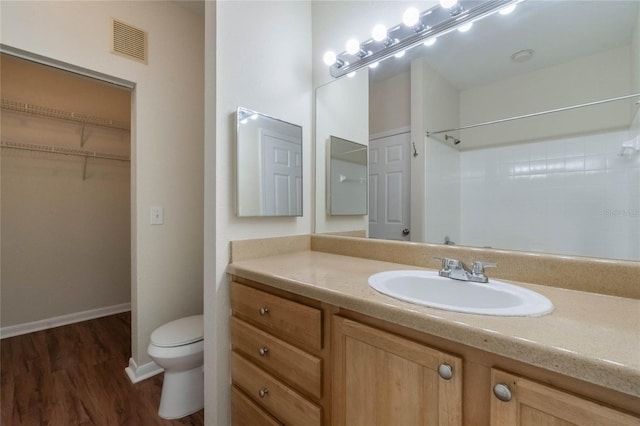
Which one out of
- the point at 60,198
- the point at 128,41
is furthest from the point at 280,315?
the point at 60,198

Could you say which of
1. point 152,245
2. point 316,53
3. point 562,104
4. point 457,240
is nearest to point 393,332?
point 457,240

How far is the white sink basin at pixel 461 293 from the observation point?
711 mm

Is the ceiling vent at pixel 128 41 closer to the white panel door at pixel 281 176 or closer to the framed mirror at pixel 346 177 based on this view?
the white panel door at pixel 281 176

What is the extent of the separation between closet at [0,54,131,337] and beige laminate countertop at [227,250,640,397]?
2440 millimetres

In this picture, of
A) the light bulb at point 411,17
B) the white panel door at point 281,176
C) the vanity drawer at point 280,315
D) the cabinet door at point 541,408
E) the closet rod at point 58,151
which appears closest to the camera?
the cabinet door at point 541,408

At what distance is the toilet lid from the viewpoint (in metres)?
1.52

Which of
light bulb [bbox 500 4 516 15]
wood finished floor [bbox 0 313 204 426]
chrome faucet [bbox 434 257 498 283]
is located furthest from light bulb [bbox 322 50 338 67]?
wood finished floor [bbox 0 313 204 426]

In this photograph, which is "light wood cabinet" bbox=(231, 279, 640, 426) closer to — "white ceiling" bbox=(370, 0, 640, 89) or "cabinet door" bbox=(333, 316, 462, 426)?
"cabinet door" bbox=(333, 316, 462, 426)

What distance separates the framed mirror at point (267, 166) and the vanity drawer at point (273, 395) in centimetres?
69

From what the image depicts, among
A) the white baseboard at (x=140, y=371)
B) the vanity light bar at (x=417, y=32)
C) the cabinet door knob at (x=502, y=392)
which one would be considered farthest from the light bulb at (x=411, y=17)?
the white baseboard at (x=140, y=371)

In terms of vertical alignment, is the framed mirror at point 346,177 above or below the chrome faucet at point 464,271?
above

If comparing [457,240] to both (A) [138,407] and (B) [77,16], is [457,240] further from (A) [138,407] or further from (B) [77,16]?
(B) [77,16]

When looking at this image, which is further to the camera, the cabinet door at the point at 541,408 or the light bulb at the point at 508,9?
the light bulb at the point at 508,9

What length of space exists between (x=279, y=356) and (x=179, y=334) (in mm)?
880
